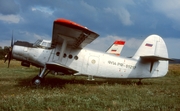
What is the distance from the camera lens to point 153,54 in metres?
11.7

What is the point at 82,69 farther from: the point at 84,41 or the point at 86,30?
the point at 86,30

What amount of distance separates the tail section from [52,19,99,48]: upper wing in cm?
393

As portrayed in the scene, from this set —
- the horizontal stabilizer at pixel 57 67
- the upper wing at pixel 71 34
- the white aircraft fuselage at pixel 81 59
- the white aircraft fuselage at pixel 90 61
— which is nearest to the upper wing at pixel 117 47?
the white aircraft fuselage at pixel 81 59

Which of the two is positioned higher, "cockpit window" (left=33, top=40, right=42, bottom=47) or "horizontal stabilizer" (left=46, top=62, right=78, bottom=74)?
"cockpit window" (left=33, top=40, right=42, bottom=47)

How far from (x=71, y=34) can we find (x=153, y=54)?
5787 millimetres

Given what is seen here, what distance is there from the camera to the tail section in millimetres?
11383

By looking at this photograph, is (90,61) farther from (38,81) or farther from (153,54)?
(153,54)

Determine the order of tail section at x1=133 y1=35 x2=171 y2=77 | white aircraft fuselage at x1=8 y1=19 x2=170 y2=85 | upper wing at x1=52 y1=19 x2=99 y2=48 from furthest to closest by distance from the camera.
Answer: tail section at x1=133 y1=35 x2=171 y2=77 < white aircraft fuselage at x1=8 y1=19 x2=170 y2=85 < upper wing at x1=52 y1=19 x2=99 y2=48

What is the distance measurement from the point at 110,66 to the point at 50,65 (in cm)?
364

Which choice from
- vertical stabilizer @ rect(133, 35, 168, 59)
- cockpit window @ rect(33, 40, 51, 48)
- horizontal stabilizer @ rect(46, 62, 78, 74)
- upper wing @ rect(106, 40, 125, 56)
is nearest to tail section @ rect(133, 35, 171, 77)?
vertical stabilizer @ rect(133, 35, 168, 59)

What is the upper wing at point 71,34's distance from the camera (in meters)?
7.43

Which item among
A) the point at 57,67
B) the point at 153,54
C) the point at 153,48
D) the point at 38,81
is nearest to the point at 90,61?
the point at 57,67

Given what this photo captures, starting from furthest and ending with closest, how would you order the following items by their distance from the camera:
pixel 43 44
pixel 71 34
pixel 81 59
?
pixel 81 59
pixel 43 44
pixel 71 34

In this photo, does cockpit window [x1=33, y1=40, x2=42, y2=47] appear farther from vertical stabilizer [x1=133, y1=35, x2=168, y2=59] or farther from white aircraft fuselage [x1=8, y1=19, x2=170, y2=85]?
vertical stabilizer [x1=133, y1=35, x2=168, y2=59]
